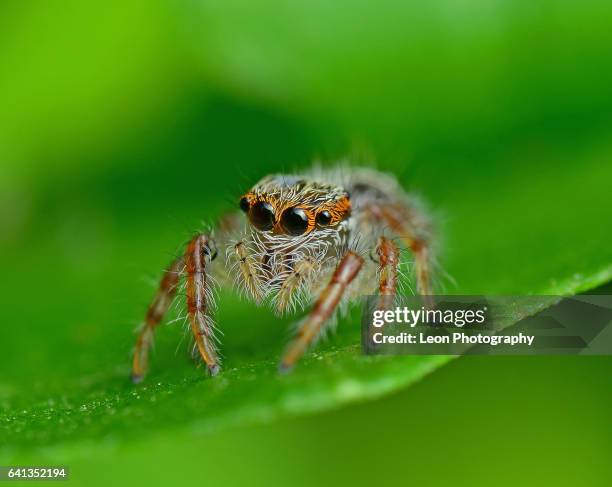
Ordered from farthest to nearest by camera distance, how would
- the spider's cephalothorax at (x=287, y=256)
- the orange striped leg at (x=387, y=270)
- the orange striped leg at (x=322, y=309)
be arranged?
the spider's cephalothorax at (x=287, y=256) < the orange striped leg at (x=387, y=270) < the orange striped leg at (x=322, y=309)

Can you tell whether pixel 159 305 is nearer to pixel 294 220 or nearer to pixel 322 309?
pixel 294 220

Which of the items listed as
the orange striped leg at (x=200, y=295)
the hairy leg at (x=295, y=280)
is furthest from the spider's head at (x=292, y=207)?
the orange striped leg at (x=200, y=295)

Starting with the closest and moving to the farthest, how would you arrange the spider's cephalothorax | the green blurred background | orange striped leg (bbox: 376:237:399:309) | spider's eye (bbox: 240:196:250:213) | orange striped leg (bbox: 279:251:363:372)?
1. orange striped leg (bbox: 279:251:363:372)
2. orange striped leg (bbox: 376:237:399:309)
3. the spider's cephalothorax
4. spider's eye (bbox: 240:196:250:213)
5. the green blurred background

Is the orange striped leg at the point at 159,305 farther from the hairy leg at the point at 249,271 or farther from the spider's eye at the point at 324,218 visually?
the spider's eye at the point at 324,218

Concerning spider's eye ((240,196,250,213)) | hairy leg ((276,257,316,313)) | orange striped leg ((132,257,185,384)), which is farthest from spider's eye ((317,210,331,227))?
orange striped leg ((132,257,185,384))

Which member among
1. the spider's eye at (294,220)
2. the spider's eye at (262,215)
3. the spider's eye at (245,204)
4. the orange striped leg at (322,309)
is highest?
the spider's eye at (245,204)

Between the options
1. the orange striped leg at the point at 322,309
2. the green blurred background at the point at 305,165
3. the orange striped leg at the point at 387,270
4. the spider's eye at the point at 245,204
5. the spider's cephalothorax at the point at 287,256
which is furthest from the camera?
the green blurred background at the point at 305,165

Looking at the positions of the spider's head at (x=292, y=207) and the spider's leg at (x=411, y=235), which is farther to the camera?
the spider's leg at (x=411, y=235)

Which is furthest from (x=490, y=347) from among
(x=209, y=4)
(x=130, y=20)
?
(x=130, y=20)

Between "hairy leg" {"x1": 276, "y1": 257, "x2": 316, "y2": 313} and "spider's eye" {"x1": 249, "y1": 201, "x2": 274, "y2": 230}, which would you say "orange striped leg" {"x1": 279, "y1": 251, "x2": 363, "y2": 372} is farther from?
"spider's eye" {"x1": 249, "y1": 201, "x2": 274, "y2": 230}
